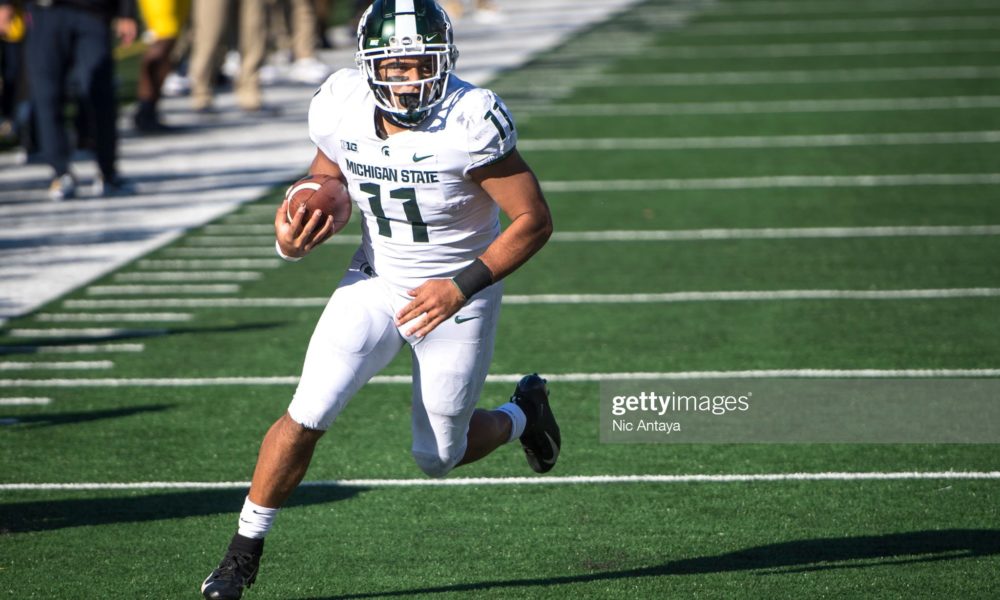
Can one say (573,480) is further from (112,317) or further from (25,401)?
(112,317)

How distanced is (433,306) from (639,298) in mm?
4038

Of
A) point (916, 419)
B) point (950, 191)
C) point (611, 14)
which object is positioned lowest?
point (611, 14)

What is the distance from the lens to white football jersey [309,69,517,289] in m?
4.36

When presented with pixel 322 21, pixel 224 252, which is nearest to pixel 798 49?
pixel 322 21

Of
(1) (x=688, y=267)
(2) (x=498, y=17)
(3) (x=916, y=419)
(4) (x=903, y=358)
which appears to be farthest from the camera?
(2) (x=498, y=17)

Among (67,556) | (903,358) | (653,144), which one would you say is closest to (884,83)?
(653,144)

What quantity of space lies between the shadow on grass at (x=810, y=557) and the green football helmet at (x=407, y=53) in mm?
1419

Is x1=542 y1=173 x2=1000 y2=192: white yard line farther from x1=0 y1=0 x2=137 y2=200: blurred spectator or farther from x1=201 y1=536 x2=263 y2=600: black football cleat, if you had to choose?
x1=201 y1=536 x2=263 y2=600: black football cleat

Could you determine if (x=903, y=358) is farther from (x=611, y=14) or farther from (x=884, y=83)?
(x=611, y=14)

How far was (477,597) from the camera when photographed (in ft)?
14.7

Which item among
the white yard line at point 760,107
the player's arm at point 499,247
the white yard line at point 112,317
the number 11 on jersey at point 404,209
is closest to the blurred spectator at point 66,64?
the white yard line at point 112,317

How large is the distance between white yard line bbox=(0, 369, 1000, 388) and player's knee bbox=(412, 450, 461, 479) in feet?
6.90

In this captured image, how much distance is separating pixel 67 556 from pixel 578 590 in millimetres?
1658

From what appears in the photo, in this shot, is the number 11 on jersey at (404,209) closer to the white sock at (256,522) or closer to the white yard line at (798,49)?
the white sock at (256,522)
